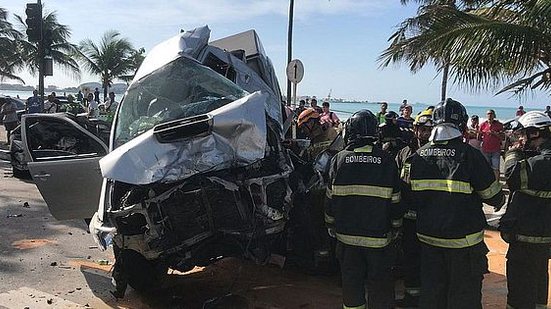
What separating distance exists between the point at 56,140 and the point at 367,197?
6.63 meters

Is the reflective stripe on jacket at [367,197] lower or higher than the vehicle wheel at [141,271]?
higher

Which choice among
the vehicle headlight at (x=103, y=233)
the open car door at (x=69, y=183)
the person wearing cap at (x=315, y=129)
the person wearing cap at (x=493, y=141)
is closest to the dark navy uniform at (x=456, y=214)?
the vehicle headlight at (x=103, y=233)

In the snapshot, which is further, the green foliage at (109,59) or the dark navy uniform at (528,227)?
the green foliage at (109,59)

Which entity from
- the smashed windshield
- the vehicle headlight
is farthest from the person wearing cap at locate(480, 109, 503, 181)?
the vehicle headlight

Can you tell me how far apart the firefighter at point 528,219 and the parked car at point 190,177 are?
1750 millimetres

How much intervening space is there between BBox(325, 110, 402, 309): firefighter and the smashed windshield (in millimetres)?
1355

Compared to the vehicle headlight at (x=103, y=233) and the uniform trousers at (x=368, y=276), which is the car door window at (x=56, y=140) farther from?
the uniform trousers at (x=368, y=276)

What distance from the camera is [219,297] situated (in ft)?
16.8

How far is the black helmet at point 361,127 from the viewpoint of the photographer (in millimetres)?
4117

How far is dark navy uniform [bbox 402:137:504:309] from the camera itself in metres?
3.69

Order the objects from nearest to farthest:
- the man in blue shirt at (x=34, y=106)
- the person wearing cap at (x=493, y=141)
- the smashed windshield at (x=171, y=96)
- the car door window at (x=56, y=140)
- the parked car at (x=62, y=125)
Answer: the smashed windshield at (x=171, y=96) < the car door window at (x=56, y=140) < the parked car at (x=62, y=125) < the person wearing cap at (x=493, y=141) < the man in blue shirt at (x=34, y=106)

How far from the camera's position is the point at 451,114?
398cm

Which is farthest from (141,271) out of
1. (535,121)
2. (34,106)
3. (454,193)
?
(34,106)

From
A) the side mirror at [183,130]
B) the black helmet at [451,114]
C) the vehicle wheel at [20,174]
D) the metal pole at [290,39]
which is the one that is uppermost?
the metal pole at [290,39]
